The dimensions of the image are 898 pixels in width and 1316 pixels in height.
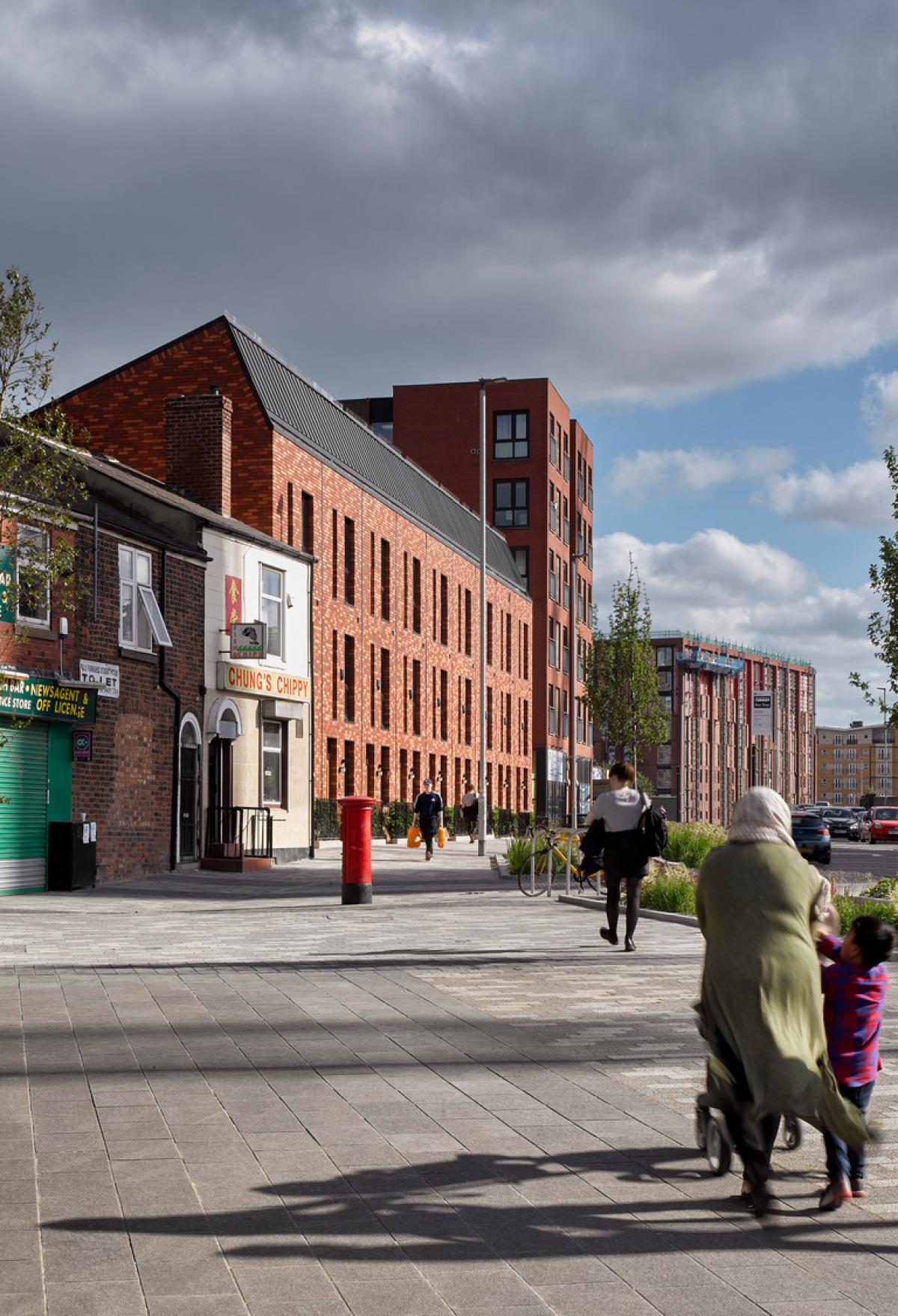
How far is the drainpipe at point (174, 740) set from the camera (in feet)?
94.6

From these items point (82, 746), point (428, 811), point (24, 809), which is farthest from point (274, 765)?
point (24, 809)

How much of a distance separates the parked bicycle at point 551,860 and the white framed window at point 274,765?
10301 millimetres

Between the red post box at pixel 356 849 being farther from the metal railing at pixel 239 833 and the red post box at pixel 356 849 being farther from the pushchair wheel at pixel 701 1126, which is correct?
the pushchair wheel at pixel 701 1126

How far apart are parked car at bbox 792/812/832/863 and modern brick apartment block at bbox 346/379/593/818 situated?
29.4 meters

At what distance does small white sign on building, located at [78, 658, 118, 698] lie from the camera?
25516 millimetres

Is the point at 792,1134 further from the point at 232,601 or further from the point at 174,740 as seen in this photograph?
the point at 232,601

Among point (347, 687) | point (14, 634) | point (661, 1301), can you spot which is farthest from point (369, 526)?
point (661, 1301)

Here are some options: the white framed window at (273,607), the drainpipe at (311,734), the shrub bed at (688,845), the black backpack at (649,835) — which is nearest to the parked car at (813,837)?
the shrub bed at (688,845)

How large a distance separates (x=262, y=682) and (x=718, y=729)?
125883 mm

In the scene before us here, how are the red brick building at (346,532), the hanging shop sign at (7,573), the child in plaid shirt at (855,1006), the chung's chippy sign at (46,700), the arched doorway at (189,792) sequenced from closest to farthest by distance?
the child in plaid shirt at (855,1006), the hanging shop sign at (7,573), the chung's chippy sign at (46,700), the arched doorway at (189,792), the red brick building at (346,532)

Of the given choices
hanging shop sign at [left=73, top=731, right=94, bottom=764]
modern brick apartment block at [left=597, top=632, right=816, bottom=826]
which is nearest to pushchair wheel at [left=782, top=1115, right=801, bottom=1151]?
hanging shop sign at [left=73, top=731, right=94, bottom=764]

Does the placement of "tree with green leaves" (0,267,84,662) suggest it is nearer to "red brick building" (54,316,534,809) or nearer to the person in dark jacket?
A: the person in dark jacket

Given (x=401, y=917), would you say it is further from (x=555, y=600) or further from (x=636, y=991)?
(x=555, y=600)

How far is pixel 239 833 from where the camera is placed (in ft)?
105
